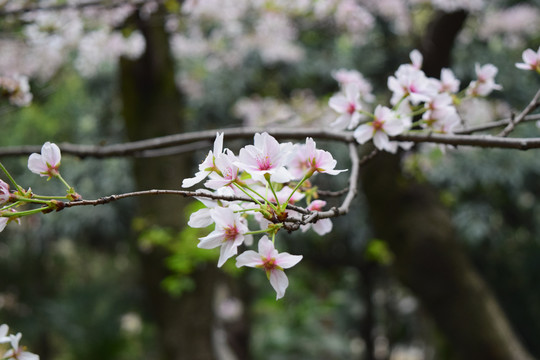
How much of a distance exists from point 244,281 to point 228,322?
58cm

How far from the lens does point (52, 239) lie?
16.0 feet

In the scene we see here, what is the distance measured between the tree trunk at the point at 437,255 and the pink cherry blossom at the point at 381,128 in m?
1.87

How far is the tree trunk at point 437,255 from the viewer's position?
7.63 ft

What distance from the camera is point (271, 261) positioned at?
55 centimetres

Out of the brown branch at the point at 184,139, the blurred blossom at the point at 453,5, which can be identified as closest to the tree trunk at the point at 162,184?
the brown branch at the point at 184,139

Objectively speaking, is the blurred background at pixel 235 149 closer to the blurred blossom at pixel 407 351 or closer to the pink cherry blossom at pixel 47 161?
the blurred blossom at pixel 407 351

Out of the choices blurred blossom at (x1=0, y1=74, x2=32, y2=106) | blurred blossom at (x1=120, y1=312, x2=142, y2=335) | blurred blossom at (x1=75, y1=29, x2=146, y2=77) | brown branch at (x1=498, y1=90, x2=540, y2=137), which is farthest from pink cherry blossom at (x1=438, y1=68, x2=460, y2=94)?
blurred blossom at (x1=120, y1=312, x2=142, y2=335)

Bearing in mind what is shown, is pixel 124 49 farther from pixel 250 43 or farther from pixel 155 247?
pixel 250 43

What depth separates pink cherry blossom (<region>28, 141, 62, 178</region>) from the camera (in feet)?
1.98

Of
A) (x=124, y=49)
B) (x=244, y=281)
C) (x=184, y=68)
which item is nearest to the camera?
(x=124, y=49)

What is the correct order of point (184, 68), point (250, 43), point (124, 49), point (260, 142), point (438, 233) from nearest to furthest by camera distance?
point (260, 142)
point (438, 233)
point (124, 49)
point (250, 43)
point (184, 68)

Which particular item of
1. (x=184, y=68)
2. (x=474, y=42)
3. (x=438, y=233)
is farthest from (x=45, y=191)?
(x=474, y=42)

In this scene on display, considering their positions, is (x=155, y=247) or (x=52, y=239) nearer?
(x=155, y=247)

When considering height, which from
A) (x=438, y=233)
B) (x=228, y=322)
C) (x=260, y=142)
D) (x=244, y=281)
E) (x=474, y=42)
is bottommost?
(x=228, y=322)
